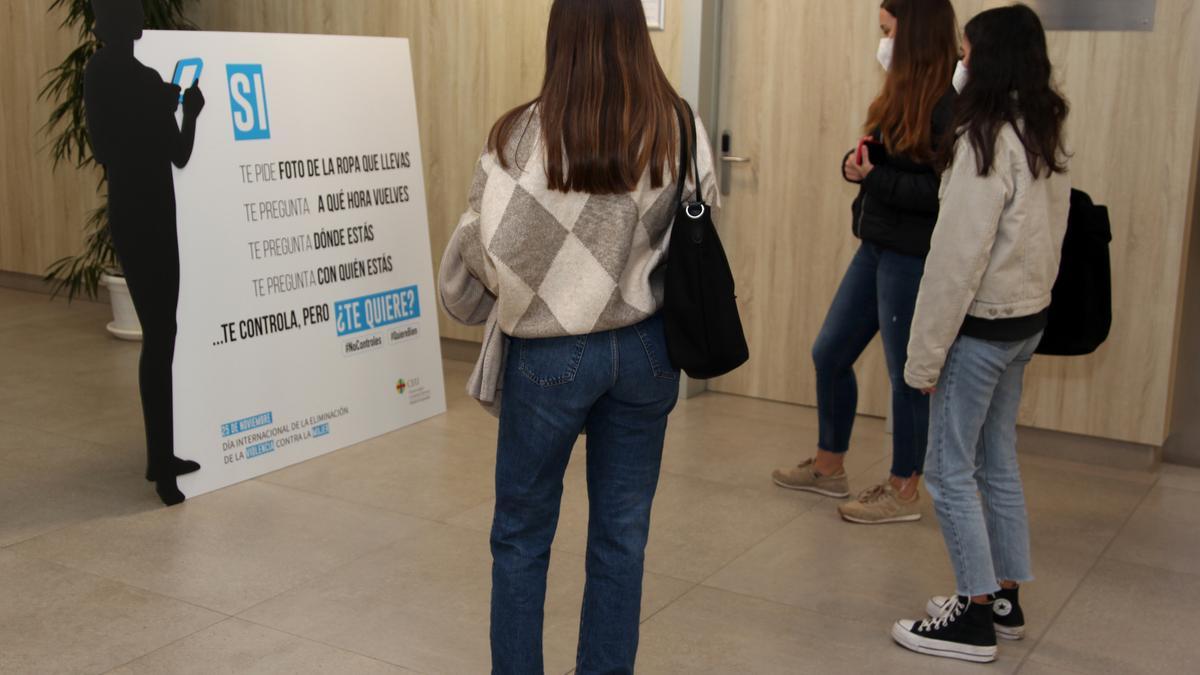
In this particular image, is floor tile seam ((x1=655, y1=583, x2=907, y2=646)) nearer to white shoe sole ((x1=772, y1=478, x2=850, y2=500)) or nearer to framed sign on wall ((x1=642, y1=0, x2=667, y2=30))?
white shoe sole ((x1=772, y1=478, x2=850, y2=500))

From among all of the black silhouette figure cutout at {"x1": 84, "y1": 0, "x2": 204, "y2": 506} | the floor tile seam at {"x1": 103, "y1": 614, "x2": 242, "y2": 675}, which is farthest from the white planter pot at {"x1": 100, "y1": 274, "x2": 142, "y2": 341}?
the floor tile seam at {"x1": 103, "y1": 614, "x2": 242, "y2": 675}

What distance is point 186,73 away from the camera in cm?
404

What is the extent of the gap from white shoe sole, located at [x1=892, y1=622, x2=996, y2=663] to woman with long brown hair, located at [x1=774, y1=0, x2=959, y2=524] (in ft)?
2.95

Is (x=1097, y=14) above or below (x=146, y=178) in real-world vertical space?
above

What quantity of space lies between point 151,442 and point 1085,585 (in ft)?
9.71

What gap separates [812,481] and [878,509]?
327mm

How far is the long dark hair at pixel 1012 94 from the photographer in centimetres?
271

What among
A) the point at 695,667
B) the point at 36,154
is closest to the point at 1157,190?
the point at 695,667

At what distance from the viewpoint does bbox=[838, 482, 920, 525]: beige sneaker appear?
→ 399 centimetres

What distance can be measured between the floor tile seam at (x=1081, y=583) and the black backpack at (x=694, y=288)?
4.52 ft

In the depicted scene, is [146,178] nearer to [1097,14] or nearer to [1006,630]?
[1006,630]

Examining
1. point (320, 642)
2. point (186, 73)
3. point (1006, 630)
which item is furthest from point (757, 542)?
point (186, 73)

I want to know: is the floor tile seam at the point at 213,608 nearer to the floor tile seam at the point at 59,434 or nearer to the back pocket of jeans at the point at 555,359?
the floor tile seam at the point at 59,434

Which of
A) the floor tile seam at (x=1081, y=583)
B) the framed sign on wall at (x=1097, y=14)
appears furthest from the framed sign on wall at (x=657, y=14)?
the floor tile seam at (x=1081, y=583)
